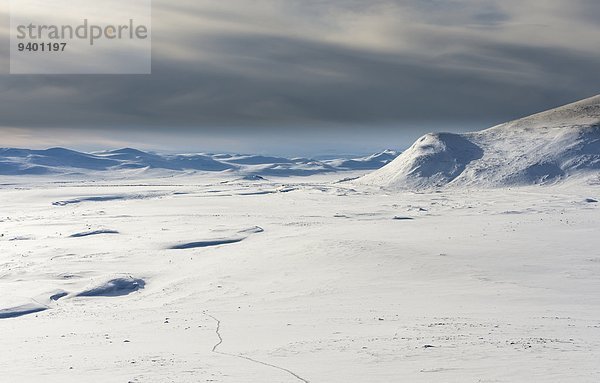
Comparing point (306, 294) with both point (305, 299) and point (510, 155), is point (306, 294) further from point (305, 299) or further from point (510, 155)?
point (510, 155)

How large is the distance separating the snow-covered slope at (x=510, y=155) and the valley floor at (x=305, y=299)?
1816 inches

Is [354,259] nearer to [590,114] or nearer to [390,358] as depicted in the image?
[390,358]

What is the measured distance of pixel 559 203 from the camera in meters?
86.6

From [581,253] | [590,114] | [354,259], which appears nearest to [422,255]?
[354,259]

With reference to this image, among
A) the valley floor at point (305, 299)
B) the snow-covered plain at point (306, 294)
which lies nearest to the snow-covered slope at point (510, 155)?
the snow-covered plain at point (306, 294)

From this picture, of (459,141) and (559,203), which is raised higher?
(459,141)

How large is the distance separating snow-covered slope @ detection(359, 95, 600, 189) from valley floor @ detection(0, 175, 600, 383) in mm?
46119

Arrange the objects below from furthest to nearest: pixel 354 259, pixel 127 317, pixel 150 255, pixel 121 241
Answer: pixel 121 241 < pixel 150 255 < pixel 354 259 < pixel 127 317

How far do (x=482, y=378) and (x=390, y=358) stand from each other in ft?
10.2

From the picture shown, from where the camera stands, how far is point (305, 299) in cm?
3116

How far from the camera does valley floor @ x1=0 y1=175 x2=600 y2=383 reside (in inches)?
720

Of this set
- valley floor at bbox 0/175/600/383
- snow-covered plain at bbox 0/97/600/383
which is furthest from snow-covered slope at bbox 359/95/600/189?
valley floor at bbox 0/175/600/383

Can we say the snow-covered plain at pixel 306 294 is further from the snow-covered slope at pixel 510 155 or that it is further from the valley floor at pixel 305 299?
the snow-covered slope at pixel 510 155

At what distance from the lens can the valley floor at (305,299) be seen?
18.3 m
